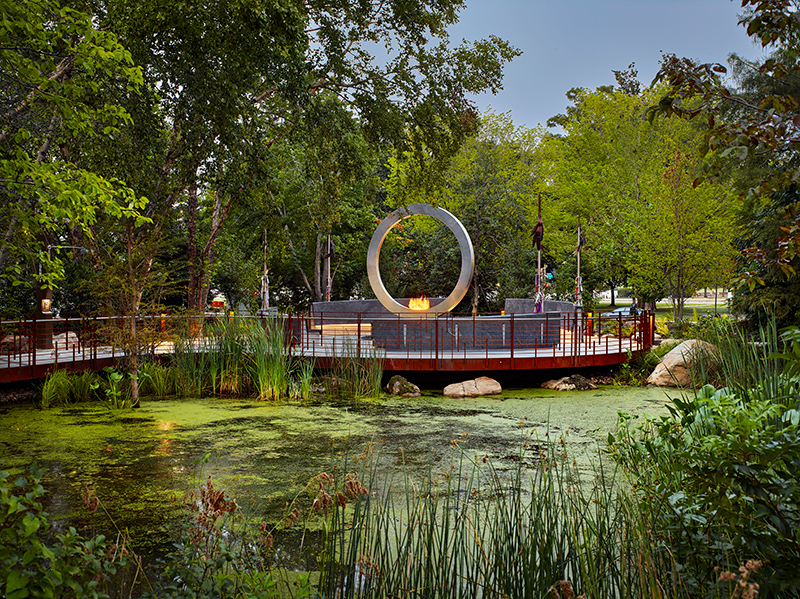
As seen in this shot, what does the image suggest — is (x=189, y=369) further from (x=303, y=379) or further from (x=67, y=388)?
(x=303, y=379)

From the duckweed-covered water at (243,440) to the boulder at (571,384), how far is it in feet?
1.72

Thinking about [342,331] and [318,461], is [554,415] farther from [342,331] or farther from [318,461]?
[342,331]

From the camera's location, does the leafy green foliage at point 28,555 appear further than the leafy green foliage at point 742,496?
No

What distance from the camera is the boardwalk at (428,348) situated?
9766 mm

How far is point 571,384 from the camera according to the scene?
10.1m

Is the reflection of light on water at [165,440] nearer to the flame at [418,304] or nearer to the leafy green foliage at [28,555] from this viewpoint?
the leafy green foliage at [28,555]

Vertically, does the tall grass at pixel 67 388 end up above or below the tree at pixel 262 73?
below

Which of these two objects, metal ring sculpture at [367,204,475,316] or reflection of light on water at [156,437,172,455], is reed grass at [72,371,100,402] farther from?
metal ring sculpture at [367,204,475,316]

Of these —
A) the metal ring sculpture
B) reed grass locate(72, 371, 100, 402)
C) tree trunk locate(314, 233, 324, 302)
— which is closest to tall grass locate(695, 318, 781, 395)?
the metal ring sculpture

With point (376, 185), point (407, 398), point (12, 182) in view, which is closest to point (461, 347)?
point (407, 398)

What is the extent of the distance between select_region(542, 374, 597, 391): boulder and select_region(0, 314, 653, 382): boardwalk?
0.25 metres

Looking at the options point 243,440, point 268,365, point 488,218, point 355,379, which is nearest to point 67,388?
point 268,365

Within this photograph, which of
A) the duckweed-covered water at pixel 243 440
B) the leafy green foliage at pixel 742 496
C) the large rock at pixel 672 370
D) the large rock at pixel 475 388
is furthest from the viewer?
the large rock at pixel 672 370

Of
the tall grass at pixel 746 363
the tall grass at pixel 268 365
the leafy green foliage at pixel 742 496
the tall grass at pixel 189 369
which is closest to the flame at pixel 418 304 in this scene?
the tall grass at pixel 268 365
